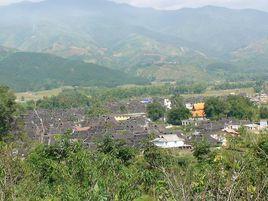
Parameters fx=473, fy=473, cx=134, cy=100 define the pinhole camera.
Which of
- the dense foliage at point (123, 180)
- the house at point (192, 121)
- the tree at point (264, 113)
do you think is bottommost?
the house at point (192, 121)

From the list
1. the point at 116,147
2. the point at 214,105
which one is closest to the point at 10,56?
the point at 214,105

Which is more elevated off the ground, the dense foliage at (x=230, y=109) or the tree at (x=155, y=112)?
the dense foliage at (x=230, y=109)

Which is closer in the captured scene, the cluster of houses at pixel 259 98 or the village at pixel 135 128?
the village at pixel 135 128

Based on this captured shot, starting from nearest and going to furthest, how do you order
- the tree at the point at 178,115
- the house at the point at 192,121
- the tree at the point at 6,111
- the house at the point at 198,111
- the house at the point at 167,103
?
1. the tree at the point at 6,111
2. the house at the point at 192,121
3. the tree at the point at 178,115
4. the house at the point at 198,111
5. the house at the point at 167,103

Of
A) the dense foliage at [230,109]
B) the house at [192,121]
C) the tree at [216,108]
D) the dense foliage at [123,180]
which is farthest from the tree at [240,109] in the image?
the dense foliage at [123,180]

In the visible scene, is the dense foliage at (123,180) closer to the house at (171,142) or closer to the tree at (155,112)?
the house at (171,142)

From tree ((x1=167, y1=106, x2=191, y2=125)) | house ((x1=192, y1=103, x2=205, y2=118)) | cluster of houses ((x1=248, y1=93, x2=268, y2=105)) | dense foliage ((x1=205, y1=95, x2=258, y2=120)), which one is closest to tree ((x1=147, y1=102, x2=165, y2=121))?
tree ((x1=167, y1=106, x2=191, y2=125))

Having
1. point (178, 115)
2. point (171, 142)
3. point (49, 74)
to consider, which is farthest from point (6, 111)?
point (49, 74)
